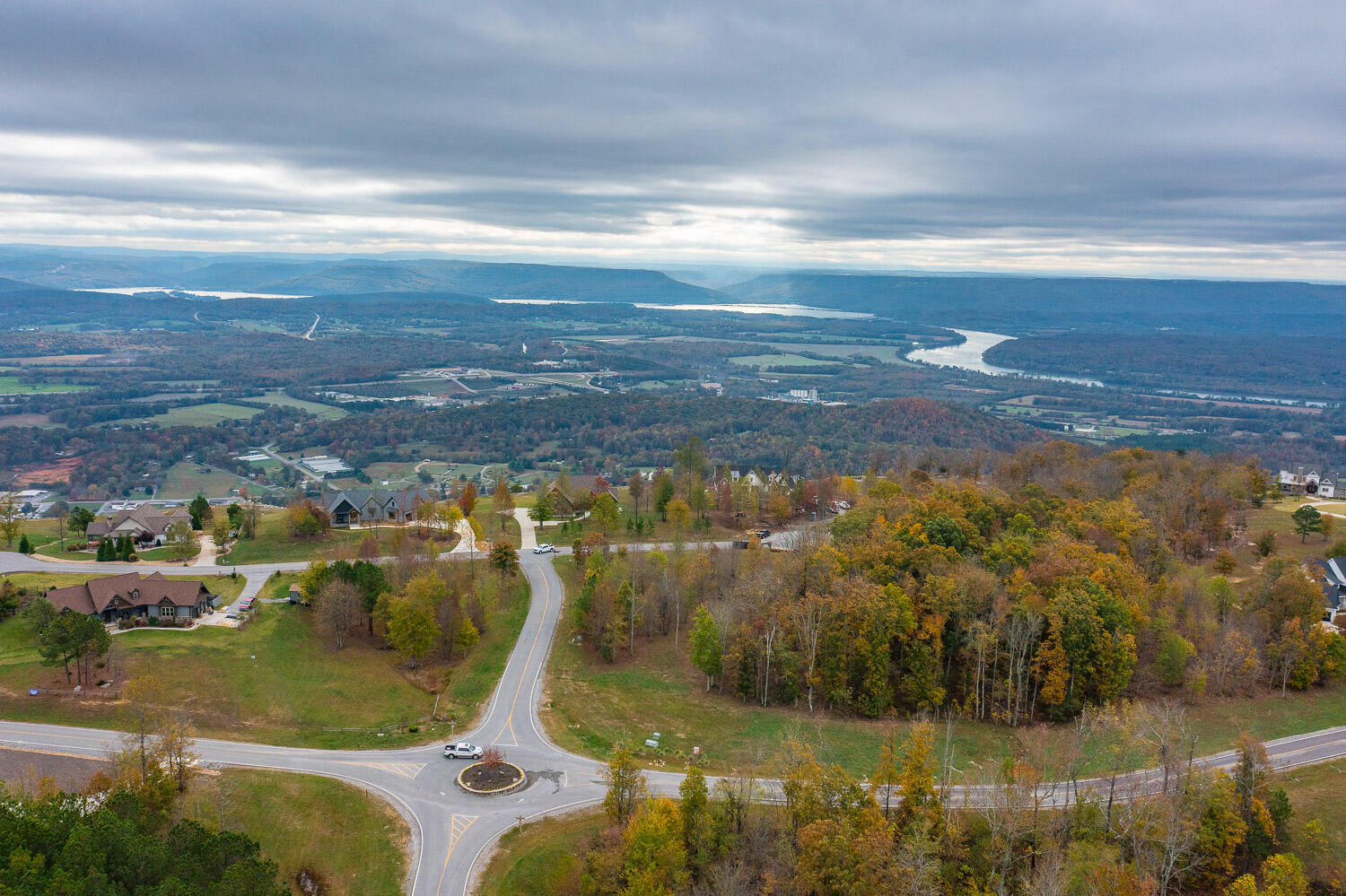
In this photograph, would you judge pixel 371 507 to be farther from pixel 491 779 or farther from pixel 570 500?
pixel 491 779

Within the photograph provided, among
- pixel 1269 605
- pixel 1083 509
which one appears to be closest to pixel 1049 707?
pixel 1269 605

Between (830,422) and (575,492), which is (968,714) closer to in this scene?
(575,492)

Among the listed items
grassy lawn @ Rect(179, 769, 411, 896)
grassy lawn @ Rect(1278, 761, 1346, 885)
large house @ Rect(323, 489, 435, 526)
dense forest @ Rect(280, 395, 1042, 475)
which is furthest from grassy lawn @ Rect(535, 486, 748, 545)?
dense forest @ Rect(280, 395, 1042, 475)

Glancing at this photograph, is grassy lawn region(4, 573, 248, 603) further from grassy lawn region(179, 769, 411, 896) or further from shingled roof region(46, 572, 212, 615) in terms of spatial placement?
grassy lawn region(179, 769, 411, 896)

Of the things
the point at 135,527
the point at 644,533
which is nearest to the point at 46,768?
the point at 135,527

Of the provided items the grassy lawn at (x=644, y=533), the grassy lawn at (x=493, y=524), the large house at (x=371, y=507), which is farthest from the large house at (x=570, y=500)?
the large house at (x=371, y=507)

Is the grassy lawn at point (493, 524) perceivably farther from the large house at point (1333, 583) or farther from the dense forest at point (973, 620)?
the large house at point (1333, 583)
